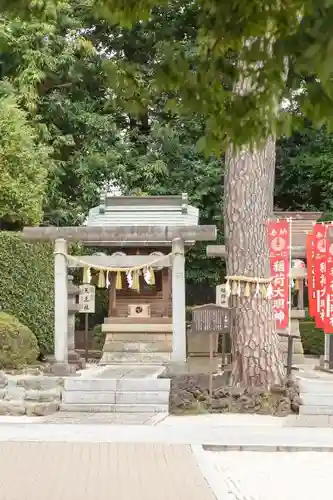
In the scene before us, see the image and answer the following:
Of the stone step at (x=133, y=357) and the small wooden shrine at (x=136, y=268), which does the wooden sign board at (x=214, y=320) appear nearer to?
the small wooden shrine at (x=136, y=268)

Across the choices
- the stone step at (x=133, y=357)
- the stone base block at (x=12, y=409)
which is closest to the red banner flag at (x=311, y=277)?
the stone step at (x=133, y=357)

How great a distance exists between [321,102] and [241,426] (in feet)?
21.7

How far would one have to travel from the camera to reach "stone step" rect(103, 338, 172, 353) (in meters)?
17.7

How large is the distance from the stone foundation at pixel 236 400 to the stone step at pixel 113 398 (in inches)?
10.6

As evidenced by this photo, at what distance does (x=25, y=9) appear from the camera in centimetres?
373

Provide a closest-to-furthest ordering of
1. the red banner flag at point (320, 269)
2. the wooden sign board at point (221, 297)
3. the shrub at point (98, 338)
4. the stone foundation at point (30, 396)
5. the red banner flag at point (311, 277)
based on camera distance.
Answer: the stone foundation at point (30, 396)
the wooden sign board at point (221, 297)
the red banner flag at point (320, 269)
the red banner flag at point (311, 277)
the shrub at point (98, 338)

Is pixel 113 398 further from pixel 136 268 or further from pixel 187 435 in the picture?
pixel 136 268

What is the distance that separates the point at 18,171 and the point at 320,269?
706cm

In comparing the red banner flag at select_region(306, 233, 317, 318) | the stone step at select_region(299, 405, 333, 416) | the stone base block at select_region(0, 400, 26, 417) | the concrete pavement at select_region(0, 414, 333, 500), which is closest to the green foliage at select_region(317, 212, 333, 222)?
the red banner flag at select_region(306, 233, 317, 318)

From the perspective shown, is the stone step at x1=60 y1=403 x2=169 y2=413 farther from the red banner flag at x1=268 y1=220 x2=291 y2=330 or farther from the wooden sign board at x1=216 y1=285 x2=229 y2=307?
the red banner flag at x1=268 y1=220 x2=291 y2=330

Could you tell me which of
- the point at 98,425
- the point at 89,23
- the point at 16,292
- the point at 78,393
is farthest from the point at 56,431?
the point at 89,23

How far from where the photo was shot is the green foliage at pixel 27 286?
55.4 feet

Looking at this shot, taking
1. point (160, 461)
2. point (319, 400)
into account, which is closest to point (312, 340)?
point (319, 400)

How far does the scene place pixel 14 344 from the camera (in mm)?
14492
